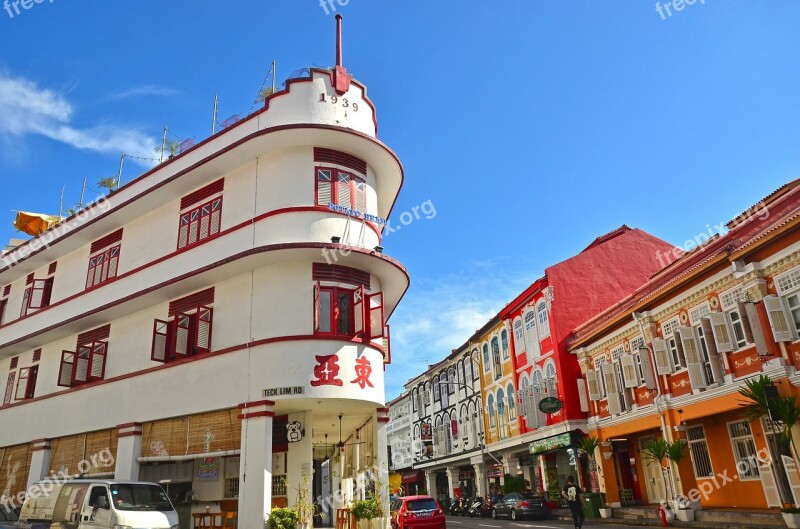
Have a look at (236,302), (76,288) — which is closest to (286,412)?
(236,302)

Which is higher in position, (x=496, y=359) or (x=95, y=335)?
(x=496, y=359)

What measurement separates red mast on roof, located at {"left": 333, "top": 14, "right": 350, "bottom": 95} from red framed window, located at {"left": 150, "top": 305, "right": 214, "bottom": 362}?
8027 millimetres

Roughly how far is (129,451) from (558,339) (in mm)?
19051

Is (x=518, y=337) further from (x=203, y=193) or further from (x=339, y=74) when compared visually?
(x=203, y=193)

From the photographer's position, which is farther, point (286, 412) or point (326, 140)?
point (326, 140)

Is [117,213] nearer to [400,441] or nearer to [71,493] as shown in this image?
[71,493]

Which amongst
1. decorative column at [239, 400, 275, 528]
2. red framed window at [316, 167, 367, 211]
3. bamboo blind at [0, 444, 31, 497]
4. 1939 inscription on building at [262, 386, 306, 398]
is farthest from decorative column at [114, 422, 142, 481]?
red framed window at [316, 167, 367, 211]

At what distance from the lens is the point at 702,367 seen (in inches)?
774

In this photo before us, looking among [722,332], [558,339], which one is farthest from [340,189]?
[558,339]

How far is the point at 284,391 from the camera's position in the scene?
52.2 ft

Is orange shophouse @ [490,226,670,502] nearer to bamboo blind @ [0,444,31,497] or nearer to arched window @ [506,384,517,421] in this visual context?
arched window @ [506,384,517,421]

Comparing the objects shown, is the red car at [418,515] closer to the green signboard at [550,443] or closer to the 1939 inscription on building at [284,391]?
the 1939 inscription on building at [284,391]

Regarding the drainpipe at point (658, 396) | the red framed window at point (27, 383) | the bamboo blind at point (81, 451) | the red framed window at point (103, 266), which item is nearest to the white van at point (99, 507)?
the bamboo blind at point (81, 451)

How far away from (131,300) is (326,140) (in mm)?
8510
